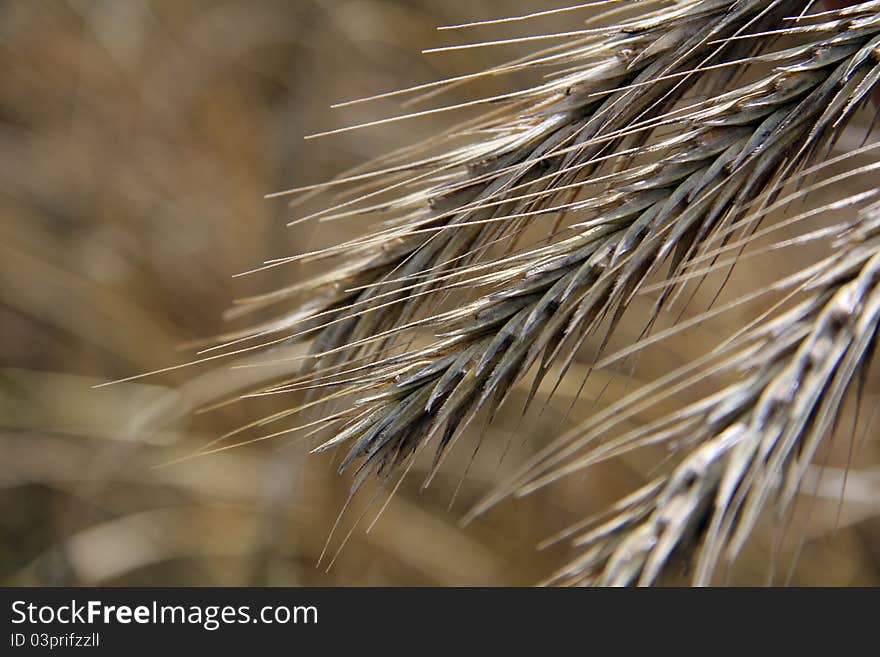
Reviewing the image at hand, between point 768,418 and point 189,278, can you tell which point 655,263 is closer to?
point 768,418

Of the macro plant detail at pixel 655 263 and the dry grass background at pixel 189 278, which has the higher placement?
the dry grass background at pixel 189 278

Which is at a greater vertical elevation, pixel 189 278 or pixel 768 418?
pixel 189 278

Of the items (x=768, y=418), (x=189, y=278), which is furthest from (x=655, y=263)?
(x=189, y=278)

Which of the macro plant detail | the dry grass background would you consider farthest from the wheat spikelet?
the dry grass background

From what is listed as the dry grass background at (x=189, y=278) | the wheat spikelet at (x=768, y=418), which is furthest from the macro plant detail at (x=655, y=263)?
the dry grass background at (x=189, y=278)

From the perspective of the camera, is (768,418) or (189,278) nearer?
(768,418)

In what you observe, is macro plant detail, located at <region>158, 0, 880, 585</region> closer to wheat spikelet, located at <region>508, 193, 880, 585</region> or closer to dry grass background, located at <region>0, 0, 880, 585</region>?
wheat spikelet, located at <region>508, 193, 880, 585</region>

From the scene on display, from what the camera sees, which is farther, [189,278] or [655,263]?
[189,278]

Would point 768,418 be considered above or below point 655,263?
below

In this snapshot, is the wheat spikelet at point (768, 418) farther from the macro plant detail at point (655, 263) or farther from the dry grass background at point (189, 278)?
the dry grass background at point (189, 278)

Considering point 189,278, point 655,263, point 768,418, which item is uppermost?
point 189,278
